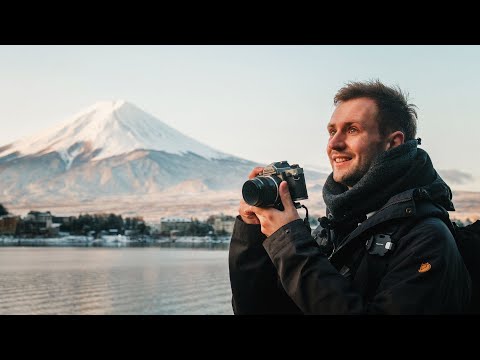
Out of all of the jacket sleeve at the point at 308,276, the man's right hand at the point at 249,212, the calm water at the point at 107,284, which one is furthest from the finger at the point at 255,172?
the calm water at the point at 107,284

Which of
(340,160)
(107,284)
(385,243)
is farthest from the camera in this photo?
(107,284)

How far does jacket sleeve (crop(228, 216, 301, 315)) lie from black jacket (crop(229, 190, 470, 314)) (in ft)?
0.65

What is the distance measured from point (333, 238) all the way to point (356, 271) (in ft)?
0.72

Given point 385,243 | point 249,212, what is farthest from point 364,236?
point 249,212

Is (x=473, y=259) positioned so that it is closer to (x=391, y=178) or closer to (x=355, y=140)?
(x=391, y=178)

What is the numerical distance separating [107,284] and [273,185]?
3677cm

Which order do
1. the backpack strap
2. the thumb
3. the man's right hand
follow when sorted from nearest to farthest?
the backpack strap → the thumb → the man's right hand

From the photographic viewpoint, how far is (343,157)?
1.44 m

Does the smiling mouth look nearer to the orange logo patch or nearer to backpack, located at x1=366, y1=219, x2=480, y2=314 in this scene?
backpack, located at x1=366, y1=219, x2=480, y2=314

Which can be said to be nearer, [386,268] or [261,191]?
[386,268]

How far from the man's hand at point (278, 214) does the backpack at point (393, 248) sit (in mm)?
183

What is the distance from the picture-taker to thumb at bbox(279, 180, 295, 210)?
4.45 ft

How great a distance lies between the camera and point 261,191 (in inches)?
53.7

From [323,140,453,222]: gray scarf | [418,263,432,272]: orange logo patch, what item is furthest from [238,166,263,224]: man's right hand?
[418,263,432,272]: orange logo patch
